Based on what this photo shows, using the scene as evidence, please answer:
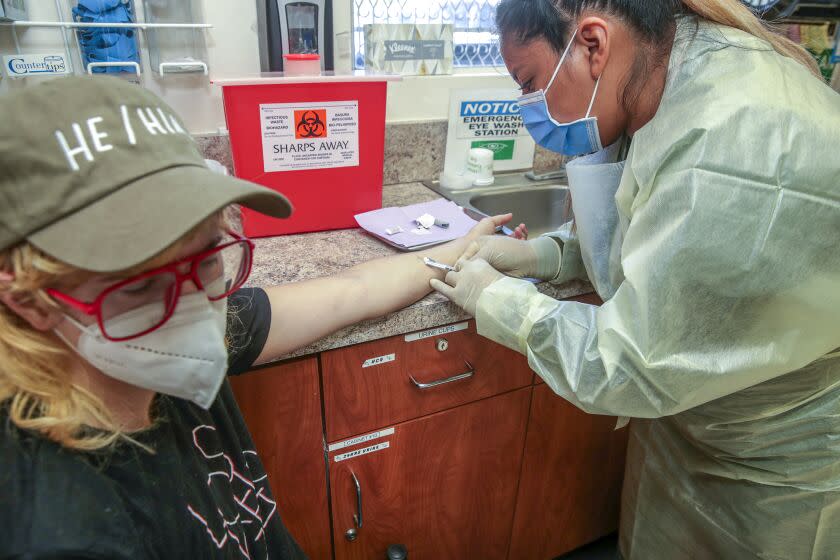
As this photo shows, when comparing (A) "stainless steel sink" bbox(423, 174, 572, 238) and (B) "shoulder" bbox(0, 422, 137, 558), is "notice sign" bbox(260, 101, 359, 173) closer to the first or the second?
(A) "stainless steel sink" bbox(423, 174, 572, 238)

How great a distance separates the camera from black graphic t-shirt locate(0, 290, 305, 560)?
479 mm

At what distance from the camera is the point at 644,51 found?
0.80 meters

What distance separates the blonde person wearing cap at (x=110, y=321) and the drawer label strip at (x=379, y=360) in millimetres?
322

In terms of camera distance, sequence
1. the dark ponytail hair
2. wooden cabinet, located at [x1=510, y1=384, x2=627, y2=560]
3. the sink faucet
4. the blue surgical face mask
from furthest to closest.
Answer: the sink faucet < wooden cabinet, located at [x1=510, y1=384, x2=627, y2=560] < the blue surgical face mask < the dark ponytail hair

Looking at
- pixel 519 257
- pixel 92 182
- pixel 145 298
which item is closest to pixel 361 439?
pixel 519 257

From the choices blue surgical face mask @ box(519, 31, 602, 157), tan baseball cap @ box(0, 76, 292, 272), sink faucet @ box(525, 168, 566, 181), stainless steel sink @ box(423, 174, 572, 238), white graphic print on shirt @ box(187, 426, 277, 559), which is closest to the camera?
tan baseball cap @ box(0, 76, 292, 272)

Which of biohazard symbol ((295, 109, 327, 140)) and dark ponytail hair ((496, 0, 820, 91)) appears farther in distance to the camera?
biohazard symbol ((295, 109, 327, 140))

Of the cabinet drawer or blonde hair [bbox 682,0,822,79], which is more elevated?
blonde hair [bbox 682,0,822,79]

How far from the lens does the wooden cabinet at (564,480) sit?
49.4 inches

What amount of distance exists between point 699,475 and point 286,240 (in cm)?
94

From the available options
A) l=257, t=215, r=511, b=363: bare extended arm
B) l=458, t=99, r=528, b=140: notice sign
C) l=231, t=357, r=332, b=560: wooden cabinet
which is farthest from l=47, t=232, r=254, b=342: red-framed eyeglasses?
l=458, t=99, r=528, b=140: notice sign

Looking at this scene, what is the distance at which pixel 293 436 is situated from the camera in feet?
3.21

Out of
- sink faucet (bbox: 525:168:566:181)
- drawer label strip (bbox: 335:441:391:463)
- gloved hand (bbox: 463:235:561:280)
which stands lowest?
drawer label strip (bbox: 335:441:391:463)

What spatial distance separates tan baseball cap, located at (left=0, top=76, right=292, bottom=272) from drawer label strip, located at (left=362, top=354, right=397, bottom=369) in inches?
19.8
